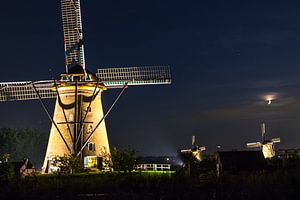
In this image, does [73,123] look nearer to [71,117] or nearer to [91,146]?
[71,117]

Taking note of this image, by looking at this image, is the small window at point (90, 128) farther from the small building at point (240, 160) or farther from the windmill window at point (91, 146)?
the small building at point (240, 160)

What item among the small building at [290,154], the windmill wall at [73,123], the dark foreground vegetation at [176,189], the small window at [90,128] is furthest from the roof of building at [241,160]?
the dark foreground vegetation at [176,189]

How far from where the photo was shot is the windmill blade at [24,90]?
47388 millimetres

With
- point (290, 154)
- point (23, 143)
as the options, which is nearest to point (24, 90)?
A: point (290, 154)

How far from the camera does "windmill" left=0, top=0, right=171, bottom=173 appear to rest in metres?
45.9

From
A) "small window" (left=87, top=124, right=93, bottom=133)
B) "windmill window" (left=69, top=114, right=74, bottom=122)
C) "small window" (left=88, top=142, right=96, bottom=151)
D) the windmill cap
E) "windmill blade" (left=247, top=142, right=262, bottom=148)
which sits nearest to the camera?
"windmill window" (left=69, top=114, right=74, bottom=122)

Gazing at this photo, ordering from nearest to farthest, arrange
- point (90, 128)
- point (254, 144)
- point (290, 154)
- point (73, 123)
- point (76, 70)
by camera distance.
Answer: point (73, 123)
point (90, 128)
point (76, 70)
point (290, 154)
point (254, 144)

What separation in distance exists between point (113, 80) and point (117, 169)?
9599 mm

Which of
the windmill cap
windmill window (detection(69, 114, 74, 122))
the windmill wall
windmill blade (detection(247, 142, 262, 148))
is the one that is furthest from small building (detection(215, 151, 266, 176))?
windmill blade (detection(247, 142, 262, 148))

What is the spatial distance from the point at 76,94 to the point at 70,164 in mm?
6546

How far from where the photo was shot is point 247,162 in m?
40.9

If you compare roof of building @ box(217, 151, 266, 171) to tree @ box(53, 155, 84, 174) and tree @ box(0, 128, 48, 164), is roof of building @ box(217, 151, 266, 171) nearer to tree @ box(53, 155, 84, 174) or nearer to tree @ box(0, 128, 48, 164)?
tree @ box(53, 155, 84, 174)

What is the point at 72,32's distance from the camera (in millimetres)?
49250

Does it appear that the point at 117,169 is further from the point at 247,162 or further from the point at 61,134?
the point at 247,162
